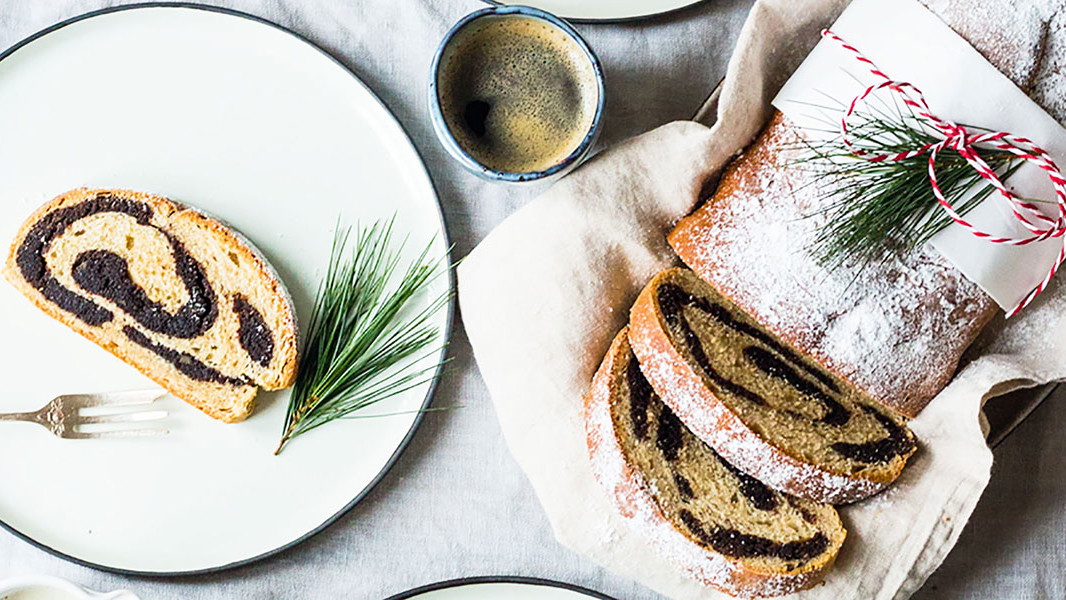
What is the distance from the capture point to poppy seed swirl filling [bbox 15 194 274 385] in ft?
4.32

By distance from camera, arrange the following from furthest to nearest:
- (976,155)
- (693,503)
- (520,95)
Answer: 1. (520,95)
2. (693,503)
3. (976,155)

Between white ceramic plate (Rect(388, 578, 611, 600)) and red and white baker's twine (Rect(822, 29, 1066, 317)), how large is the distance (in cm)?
67

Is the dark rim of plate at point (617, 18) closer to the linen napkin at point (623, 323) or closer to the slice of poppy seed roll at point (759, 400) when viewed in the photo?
the linen napkin at point (623, 323)

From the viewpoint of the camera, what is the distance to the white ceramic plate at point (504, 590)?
131cm

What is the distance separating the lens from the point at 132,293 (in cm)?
133

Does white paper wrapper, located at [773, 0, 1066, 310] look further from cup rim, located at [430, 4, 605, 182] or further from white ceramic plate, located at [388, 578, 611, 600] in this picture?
white ceramic plate, located at [388, 578, 611, 600]

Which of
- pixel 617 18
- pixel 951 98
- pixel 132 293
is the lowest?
pixel 132 293

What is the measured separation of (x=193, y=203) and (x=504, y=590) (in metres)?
0.68

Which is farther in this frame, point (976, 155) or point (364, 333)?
point (364, 333)

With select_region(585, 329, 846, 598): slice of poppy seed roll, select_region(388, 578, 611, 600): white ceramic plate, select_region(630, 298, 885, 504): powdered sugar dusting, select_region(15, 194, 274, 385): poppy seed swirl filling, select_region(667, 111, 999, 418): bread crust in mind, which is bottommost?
select_region(388, 578, 611, 600): white ceramic plate

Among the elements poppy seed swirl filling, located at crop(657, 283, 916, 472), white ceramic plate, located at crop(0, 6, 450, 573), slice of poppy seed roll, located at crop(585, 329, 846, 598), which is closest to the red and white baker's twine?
poppy seed swirl filling, located at crop(657, 283, 916, 472)

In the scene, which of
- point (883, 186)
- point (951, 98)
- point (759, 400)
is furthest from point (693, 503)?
point (951, 98)

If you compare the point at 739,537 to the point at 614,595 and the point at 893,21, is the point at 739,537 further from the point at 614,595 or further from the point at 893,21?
the point at 893,21

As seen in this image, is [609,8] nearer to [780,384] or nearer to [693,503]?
[780,384]
